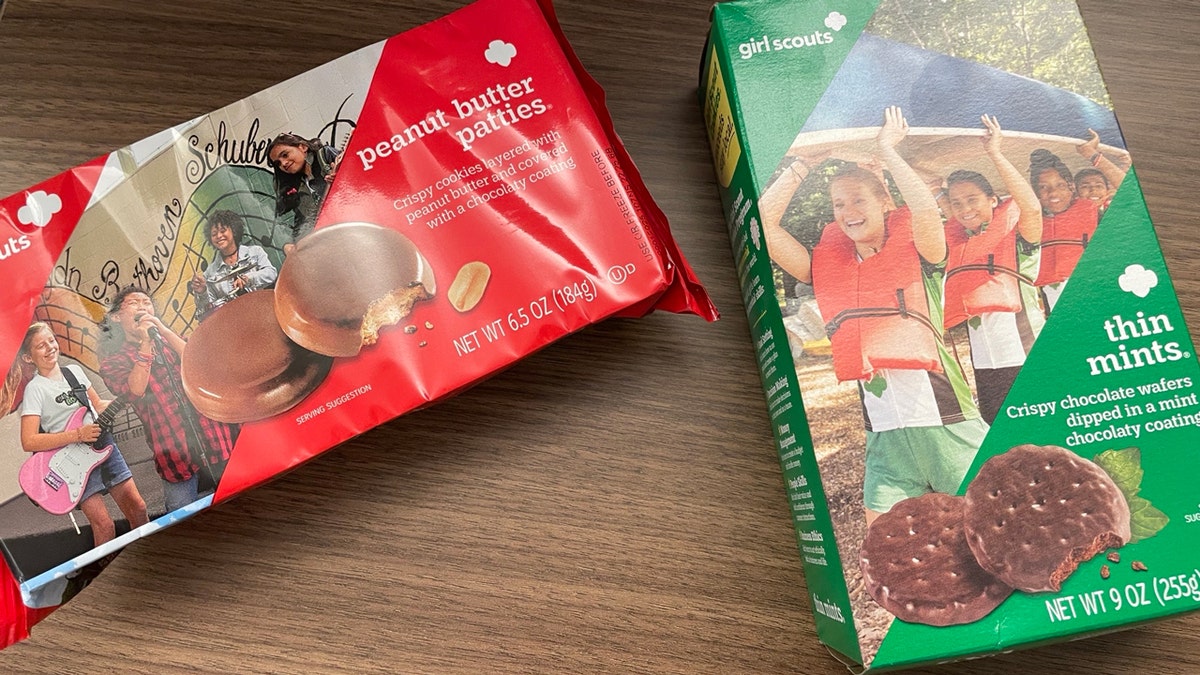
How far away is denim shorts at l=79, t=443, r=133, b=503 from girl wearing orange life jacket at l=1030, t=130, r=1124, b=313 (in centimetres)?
76

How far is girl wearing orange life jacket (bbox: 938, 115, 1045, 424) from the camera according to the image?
0.61m

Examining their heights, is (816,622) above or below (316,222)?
below

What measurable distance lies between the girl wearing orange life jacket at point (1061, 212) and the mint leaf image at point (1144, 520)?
0.52ft

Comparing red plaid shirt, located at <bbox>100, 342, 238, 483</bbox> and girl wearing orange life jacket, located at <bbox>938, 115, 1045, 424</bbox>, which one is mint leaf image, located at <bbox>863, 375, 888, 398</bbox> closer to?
girl wearing orange life jacket, located at <bbox>938, 115, 1045, 424</bbox>

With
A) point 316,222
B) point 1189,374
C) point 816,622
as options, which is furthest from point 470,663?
point 1189,374

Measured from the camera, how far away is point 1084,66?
646 mm

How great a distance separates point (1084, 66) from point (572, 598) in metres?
0.64

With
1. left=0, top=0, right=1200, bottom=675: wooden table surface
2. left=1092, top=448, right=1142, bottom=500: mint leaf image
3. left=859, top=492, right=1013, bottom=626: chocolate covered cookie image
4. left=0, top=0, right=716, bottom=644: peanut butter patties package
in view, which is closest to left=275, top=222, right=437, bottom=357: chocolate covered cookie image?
left=0, top=0, right=716, bottom=644: peanut butter patties package

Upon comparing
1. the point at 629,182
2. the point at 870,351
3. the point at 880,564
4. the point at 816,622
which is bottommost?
the point at 816,622

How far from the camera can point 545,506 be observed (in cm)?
74

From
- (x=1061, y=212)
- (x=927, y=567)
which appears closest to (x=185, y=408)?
(x=927, y=567)

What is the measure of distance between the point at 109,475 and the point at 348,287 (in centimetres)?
25

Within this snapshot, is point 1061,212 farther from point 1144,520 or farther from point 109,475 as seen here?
point 109,475

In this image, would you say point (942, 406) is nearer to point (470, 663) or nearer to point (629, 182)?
point (629, 182)
